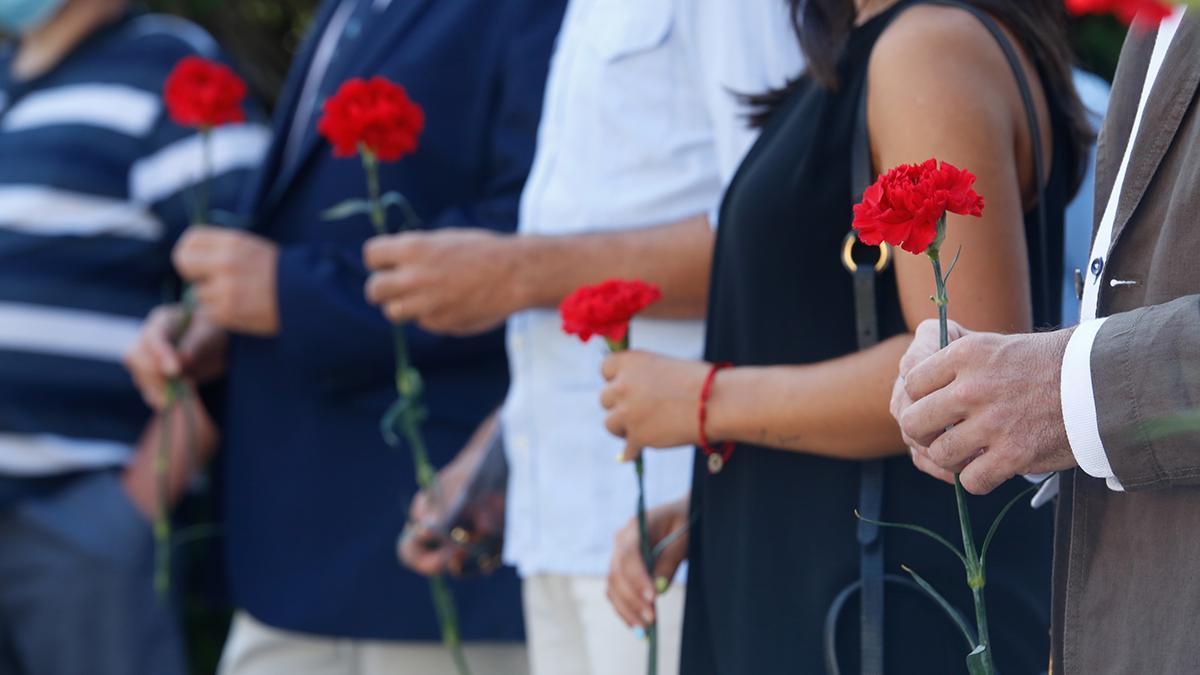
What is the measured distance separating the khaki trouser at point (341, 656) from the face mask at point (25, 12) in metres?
1.48

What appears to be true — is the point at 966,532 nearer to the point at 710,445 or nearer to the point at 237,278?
the point at 710,445

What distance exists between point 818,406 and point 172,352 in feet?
5.82

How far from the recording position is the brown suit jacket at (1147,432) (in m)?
1.23

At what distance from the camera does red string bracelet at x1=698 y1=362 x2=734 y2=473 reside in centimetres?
183

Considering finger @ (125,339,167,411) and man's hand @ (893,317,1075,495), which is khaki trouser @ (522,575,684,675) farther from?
finger @ (125,339,167,411)

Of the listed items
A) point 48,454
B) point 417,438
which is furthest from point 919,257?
point 48,454

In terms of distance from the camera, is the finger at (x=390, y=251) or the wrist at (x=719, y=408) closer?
the wrist at (x=719, y=408)

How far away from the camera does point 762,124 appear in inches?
80.0

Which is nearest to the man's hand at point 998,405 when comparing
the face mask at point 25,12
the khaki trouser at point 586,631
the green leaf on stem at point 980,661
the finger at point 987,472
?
the finger at point 987,472

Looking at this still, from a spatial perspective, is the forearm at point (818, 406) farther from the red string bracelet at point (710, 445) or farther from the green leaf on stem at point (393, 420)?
the green leaf on stem at point (393, 420)

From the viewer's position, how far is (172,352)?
10.3 feet

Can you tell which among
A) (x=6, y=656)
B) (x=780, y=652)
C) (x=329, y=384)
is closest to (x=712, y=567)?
(x=780, y=652)

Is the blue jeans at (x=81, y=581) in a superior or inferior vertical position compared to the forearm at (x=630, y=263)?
inferior

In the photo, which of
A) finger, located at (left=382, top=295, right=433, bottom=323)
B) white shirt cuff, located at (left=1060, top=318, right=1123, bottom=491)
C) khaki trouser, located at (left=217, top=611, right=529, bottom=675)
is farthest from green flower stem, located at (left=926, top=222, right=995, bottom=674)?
khaki trouser, located at (left=217, top=611, right=529, bottom=675)
